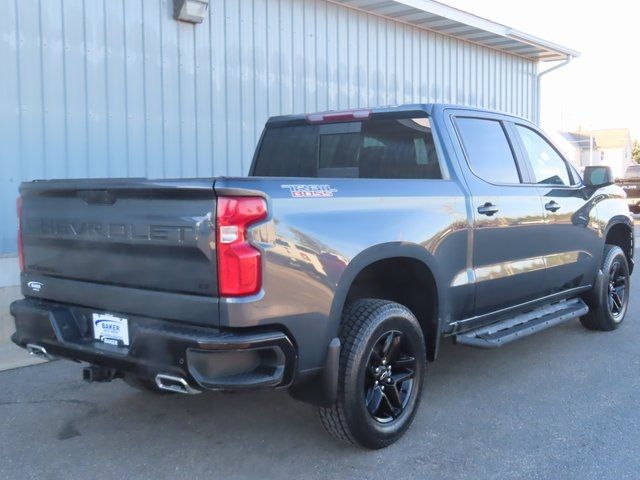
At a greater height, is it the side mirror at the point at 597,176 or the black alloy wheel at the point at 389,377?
the side mirror at the point at 597,176

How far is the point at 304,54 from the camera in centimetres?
909

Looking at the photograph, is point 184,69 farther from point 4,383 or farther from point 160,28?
point 4,383

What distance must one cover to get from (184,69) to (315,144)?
344cm

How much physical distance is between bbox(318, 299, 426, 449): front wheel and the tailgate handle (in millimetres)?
1385

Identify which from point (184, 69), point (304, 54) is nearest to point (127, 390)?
point (184, 69)

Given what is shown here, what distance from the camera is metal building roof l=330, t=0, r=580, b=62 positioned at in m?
9.84

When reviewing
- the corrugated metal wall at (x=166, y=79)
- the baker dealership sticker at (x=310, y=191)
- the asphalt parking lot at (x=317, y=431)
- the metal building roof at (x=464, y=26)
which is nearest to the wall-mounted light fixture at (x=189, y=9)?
the corrugated metal wall at (x=166, y=79)

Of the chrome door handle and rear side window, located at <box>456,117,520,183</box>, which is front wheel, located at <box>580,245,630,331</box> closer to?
rear side window, located at <box>456,117,520,183</box>

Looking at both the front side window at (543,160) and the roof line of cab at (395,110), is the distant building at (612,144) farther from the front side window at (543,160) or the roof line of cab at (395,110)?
the roof line of cab at (395,110)

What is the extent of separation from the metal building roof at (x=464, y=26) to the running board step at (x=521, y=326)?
19.0ft

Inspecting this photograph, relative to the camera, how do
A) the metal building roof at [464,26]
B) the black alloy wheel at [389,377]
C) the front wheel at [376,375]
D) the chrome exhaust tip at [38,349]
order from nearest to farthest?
the front wheel at [376,375] → the chrome exhaust tip at [38,349] → the black alloy wheel at [389,377] → the metal building roof at [464,26]

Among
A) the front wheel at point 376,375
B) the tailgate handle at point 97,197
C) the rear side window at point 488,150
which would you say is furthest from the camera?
the rear side window at point 488,150

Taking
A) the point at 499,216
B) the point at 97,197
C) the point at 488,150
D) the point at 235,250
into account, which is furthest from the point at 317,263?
the point at 488,150

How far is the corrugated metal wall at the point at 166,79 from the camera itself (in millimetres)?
6434
